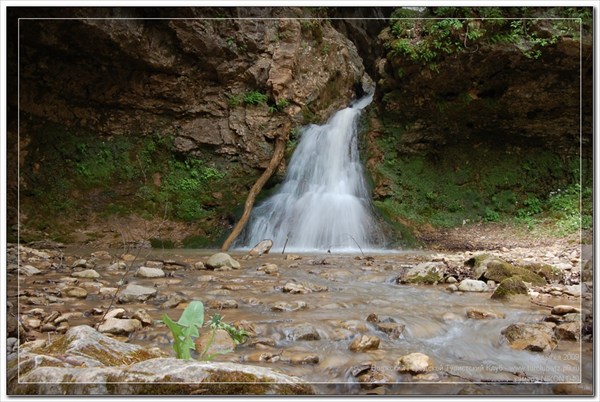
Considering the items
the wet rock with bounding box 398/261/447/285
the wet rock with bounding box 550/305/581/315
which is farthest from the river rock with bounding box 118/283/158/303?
the wet rock with bounding box 550/305/581/315

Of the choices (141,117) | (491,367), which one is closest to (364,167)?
(141,117)

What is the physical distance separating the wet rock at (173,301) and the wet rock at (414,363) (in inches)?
67.7

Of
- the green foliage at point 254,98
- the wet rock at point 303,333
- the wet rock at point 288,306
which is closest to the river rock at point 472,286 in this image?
the wet rock at point 288,306

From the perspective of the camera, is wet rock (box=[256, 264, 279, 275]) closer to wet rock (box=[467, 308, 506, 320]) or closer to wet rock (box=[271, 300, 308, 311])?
wet rock (box=[271, 300, 308, 311])

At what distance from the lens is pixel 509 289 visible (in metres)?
3.03

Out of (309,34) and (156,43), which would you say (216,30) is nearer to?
(156,43)

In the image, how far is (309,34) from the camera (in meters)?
10.4

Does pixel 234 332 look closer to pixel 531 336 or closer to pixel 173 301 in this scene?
pixel 173 301

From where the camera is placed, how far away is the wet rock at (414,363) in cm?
163

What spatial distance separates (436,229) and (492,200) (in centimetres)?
192

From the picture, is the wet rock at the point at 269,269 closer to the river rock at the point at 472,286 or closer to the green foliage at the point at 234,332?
the river rock at the point at 472,286

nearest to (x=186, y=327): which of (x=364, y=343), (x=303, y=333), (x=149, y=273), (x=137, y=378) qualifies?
(x=137, y=378)

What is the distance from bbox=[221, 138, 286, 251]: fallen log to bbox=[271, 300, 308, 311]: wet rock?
4.73 meters

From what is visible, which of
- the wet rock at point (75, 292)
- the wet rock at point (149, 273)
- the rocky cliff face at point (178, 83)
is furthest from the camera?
the rocky cliff face at point (178, 83)
